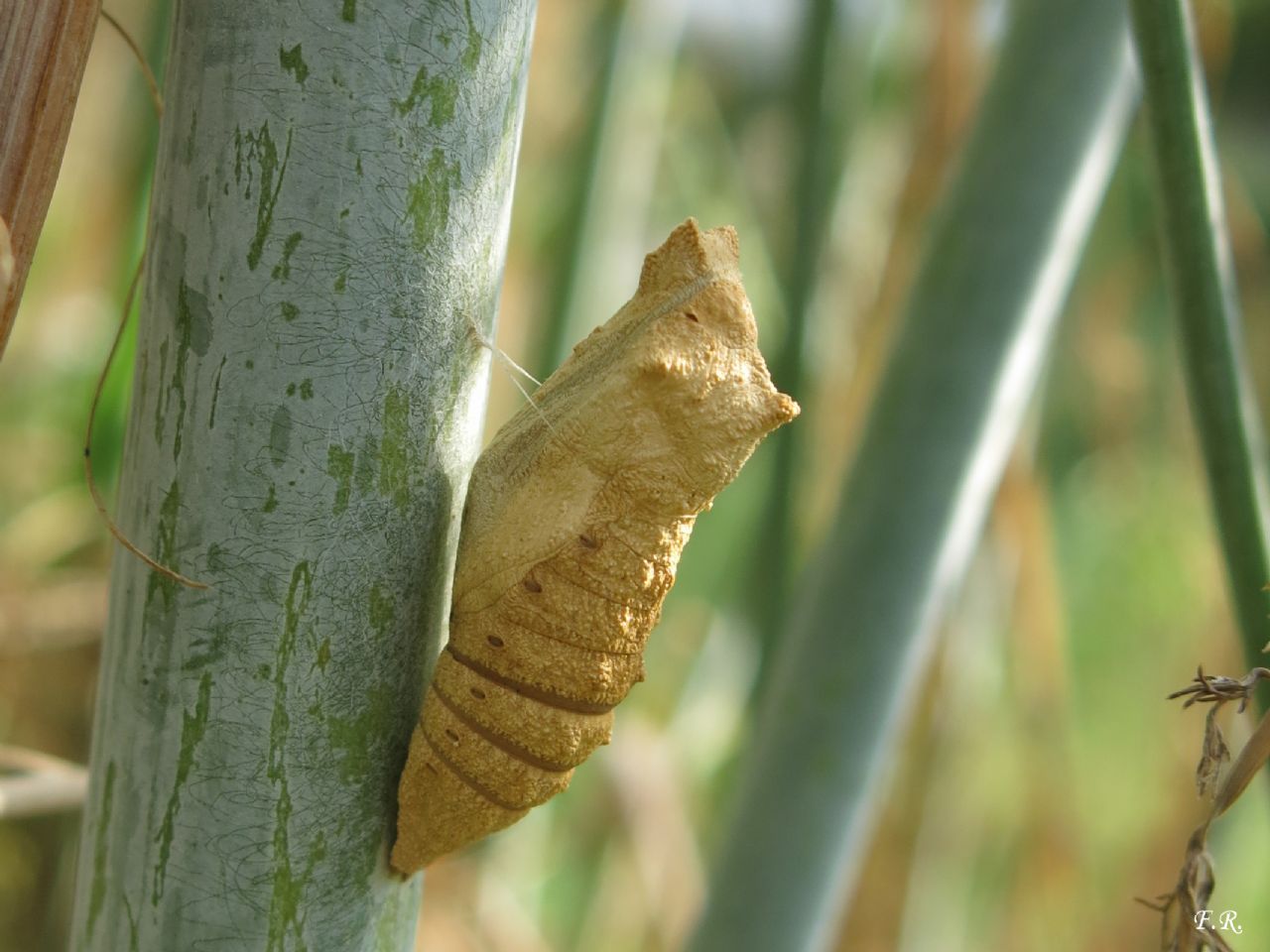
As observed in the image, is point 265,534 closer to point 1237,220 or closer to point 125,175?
point 125,175

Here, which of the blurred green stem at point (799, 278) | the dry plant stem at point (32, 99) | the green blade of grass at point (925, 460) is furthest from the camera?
the blurred green stem at point (799, 278)

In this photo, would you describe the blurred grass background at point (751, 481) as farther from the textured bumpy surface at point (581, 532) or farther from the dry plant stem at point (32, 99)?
the dry plant stem at point (32, 99)

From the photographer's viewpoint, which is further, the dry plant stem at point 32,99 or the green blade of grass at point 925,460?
the green blade of grass at point 925,460

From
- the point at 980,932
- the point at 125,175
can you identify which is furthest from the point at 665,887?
the point at 125,175

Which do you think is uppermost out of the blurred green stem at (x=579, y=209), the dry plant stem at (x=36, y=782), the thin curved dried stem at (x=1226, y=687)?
the blurred green stem at (x=579, y=209)

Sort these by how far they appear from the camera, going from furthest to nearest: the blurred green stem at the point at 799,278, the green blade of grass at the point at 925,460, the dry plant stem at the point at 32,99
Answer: the blurred green stem at the point at 799,278, the green blade of grass at the point at 925,460, the dry plant stem at the point at 32,99

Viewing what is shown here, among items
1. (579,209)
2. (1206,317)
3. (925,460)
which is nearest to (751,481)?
(579,209)

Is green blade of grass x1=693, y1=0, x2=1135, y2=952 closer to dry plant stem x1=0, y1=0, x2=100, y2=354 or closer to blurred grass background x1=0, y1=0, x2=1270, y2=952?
blurred grass background x1=0, y1=0, x2=1270, y2=952

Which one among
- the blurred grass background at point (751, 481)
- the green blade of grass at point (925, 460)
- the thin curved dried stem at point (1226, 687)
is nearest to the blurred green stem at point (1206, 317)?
the thin curved dried stem at point (1226, 687)
